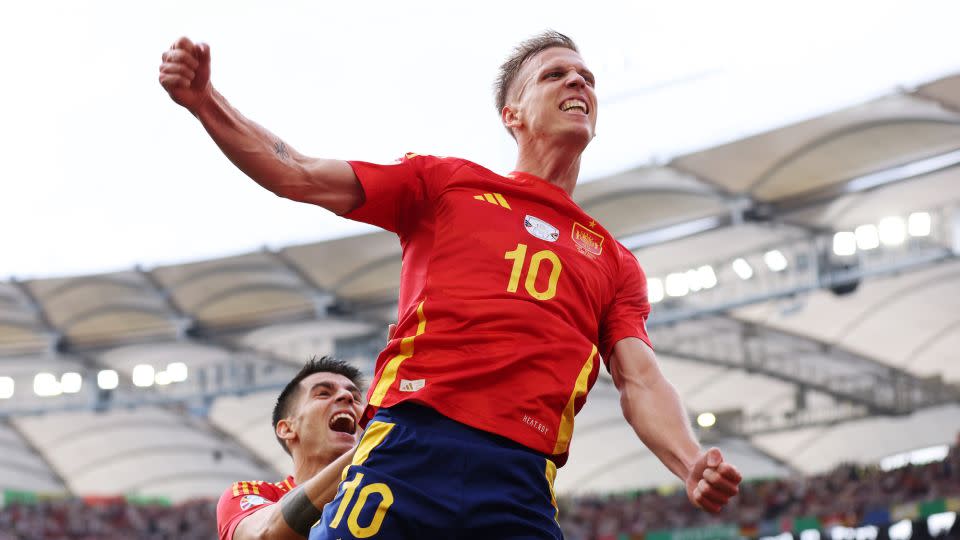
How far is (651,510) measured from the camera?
3008cm

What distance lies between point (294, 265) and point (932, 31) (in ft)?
53.9

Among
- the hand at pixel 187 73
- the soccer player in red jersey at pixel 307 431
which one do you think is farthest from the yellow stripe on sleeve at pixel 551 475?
the soccer player in red jersey at pixel 307 431

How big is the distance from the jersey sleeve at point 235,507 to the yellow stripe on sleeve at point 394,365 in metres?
1.77

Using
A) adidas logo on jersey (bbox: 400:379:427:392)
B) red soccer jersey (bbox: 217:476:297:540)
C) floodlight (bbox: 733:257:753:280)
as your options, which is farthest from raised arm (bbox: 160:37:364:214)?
floodlight (bbox: 733:257:753:280)

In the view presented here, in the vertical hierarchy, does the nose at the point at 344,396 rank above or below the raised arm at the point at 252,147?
below

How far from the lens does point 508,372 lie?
2.68 meters

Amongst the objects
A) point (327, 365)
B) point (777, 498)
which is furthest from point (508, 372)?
point (777, 498)

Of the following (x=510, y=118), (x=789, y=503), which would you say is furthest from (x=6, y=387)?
(x=510, y=118)

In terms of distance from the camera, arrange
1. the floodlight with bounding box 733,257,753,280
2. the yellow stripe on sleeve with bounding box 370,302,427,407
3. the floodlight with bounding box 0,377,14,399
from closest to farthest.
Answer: the yellow stripe on sleeve with bounding box 370,302,427,407 < the floodlight with bounding box 733,257,753,280 < the floodlight with bounding box 0,377,14,399

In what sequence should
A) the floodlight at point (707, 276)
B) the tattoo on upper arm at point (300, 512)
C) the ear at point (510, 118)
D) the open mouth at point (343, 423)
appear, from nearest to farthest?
the ear at point (510, 118), the tattoo on upper arm at point (300, 512), the open mouth at point (343, 423), the floodlight at point (707, 276)

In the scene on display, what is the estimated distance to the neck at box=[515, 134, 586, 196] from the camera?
3111 millimetres

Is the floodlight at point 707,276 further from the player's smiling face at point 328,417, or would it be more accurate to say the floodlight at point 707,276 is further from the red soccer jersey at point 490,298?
the red soccer jersey at point 490,298

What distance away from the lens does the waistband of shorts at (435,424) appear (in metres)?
2.65

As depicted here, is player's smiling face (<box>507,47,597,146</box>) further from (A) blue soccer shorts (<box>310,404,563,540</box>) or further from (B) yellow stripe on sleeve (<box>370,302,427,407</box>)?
(A) blue soccer shorts (<box>310,404,563,540</box>)
